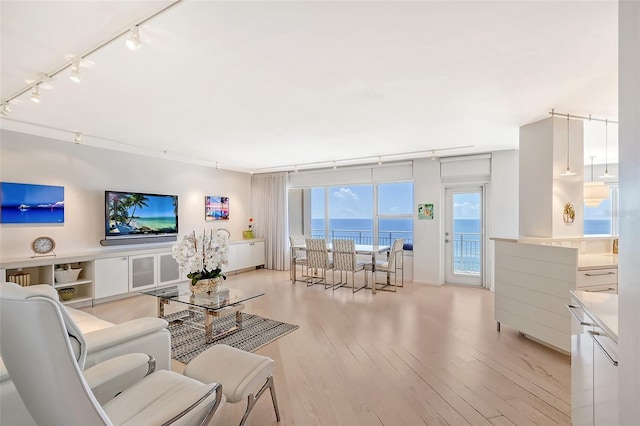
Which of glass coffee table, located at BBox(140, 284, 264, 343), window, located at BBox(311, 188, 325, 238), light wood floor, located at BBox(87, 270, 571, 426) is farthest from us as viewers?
window, located at BBox(311, 188, 325, 238)

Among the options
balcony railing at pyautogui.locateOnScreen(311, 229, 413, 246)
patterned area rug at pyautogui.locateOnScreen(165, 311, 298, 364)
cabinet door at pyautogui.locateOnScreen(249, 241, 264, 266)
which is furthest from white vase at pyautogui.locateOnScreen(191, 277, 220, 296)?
cabinet door at pyautogui.locateOnScreen(249, 241, 264, 266)

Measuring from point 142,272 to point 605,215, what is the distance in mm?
9464

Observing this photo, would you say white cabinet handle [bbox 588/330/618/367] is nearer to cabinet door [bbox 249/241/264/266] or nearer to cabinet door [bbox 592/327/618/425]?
cabinet door [bbox 592/327/618/425]

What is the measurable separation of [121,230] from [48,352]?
4850mm

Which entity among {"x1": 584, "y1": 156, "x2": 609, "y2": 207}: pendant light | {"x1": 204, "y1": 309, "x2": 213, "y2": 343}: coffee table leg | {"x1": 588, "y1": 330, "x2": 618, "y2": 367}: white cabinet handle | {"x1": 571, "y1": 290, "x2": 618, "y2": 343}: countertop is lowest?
{"x1": 204, "y1": 309, "x2": 213, "y2": 343}: coffee table leg

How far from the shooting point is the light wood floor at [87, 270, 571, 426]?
2.04 meters

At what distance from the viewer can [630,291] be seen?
39.3 inches

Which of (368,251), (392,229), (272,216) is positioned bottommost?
(368,251)

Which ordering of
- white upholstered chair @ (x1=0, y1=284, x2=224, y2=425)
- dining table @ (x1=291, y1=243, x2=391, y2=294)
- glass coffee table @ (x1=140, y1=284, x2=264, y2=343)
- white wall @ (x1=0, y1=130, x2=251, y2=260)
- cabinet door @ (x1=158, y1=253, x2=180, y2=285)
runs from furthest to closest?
dining table @ (x1=291, y1=243, x2=391, y2=294)
cabinet door @ (x1=158, y1=253, x2=180, y2=285)
white wall @ (x1=0, y1=130, x2=251, y2=260)
glass coffee table @ (x1=140, y1=284, x2=264, y2=343)
white upholstered chair @ (x1=0, y1=284, x2=224, y2=425)

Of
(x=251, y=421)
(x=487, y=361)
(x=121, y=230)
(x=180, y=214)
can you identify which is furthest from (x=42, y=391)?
(x=180, y=214)

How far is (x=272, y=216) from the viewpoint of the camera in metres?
7.59

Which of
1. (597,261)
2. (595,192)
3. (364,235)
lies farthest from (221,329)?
(595,192)

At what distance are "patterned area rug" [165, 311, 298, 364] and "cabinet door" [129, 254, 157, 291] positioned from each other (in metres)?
1.30

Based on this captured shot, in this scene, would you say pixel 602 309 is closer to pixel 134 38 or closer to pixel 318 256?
pixel 134 38
